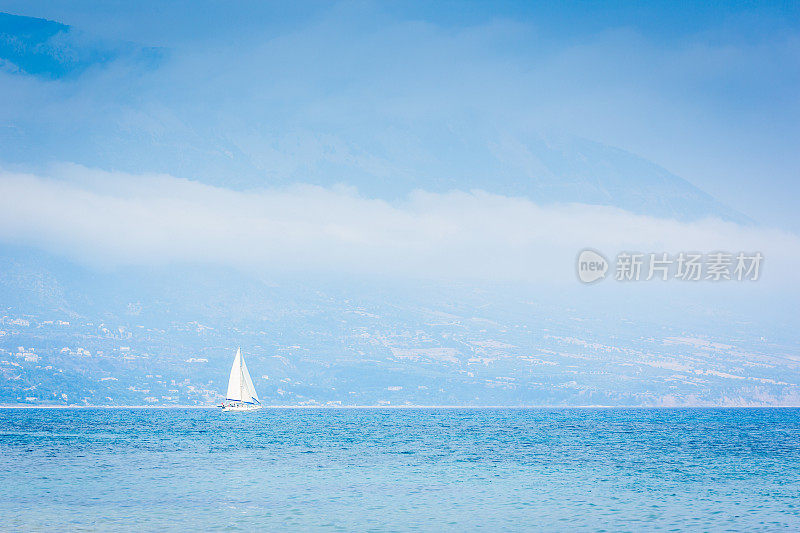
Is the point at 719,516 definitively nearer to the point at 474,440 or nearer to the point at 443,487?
the point at 443,487

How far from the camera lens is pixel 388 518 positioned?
46.9 m

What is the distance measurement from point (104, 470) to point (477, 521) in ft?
109

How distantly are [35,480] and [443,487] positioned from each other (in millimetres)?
26134

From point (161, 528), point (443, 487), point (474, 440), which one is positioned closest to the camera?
point (161, 528)

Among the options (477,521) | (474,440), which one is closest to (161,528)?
(477,521)

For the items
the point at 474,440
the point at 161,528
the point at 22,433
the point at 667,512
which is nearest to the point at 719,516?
the point at 667,512

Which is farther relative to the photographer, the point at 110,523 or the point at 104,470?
the point at 104,470

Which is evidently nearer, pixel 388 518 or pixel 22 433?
pixel 388 518

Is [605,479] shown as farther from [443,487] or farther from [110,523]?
[110,523]

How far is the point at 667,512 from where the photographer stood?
161 feet

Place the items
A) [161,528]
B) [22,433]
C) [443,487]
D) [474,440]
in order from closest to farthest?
[161,528]
[443,487]
[474,440]
[22,433]

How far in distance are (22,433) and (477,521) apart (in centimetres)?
9444

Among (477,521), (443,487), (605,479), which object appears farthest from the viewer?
(605,479)

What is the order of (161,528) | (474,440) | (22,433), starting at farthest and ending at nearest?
(22,433) < (474,440) < (161,528)
